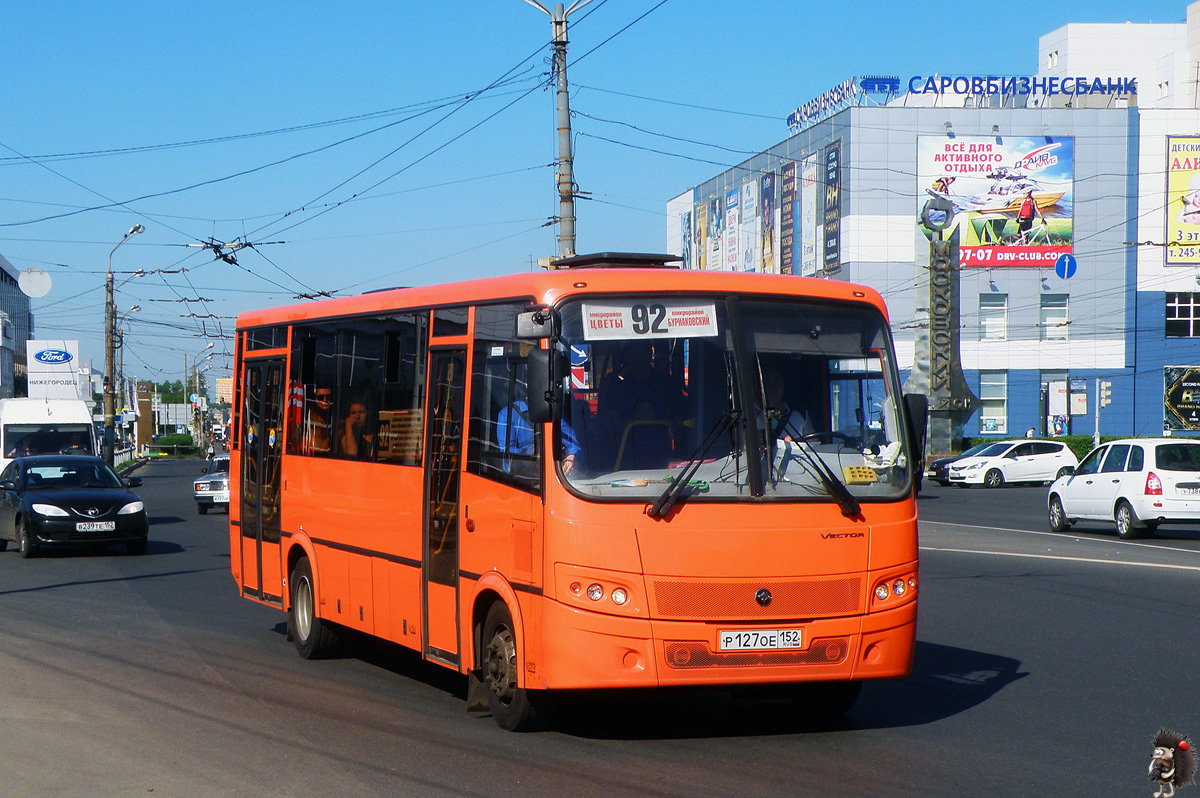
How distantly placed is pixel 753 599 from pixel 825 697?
4.35 ft

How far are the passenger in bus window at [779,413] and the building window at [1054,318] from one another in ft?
224

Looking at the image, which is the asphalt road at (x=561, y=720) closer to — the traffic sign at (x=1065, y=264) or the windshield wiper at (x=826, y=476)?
the windshield wiper at (x=826, y=476)

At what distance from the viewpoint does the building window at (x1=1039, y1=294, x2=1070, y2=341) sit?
238ft

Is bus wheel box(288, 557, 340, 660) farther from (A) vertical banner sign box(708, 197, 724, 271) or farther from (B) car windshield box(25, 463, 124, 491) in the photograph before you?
(A) vertical banner sign box(708, 197, 724, 271)

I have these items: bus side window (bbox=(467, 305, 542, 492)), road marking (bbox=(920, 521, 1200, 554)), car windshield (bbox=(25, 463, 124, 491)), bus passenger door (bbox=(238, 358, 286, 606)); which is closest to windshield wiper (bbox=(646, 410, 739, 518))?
bus side window (bbox=(467, 305, 542, 492))

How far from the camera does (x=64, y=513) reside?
68.9 ft

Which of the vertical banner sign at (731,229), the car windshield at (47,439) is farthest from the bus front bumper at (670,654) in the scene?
the vertical banner sign at (731,229)

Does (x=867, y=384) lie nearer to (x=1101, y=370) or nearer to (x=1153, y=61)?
(x=1101, y=370)

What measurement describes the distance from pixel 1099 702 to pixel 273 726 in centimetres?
503

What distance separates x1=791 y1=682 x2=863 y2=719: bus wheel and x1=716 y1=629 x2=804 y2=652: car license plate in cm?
86

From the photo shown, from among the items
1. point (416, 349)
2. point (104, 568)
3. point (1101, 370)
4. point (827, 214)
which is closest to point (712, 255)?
point (827, 214)

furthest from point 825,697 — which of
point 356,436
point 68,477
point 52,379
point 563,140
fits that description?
point 52,379

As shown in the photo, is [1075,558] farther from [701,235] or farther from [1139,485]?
[701,235]

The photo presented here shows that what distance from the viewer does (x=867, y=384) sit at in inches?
329
